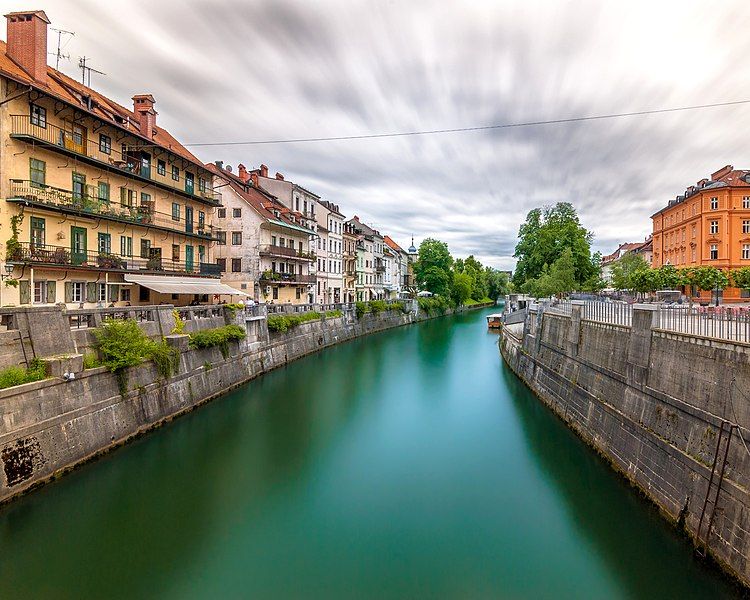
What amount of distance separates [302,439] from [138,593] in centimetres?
836

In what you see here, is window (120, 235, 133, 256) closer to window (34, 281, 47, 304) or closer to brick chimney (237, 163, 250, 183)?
window (34, 281, 47, 304)

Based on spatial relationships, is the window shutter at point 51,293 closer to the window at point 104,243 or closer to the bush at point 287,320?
the window at point 104,243

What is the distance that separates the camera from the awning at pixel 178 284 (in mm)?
21172

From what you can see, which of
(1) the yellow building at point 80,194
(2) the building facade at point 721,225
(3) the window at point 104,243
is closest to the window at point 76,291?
(1) the yellow building at point 80,194

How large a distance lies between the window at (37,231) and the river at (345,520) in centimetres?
956

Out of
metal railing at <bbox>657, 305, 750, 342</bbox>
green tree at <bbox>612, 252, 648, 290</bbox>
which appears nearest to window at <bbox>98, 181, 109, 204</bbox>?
metal railing at <bbox>657, 305, 750, 342</bbox>

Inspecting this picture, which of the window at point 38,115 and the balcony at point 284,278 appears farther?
the balcony at point 284,278

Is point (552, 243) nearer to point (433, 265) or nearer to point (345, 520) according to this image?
point (433, 265)

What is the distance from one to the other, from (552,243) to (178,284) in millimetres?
40599

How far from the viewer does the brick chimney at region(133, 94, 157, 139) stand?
Result: 25312mm

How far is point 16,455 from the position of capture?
9867mm

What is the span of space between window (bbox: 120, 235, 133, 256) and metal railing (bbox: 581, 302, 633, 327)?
22.1 m

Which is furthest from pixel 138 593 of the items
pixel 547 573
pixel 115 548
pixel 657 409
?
pixel 657 409

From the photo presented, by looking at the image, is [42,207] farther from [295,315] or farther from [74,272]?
[295,315]
